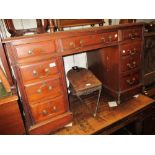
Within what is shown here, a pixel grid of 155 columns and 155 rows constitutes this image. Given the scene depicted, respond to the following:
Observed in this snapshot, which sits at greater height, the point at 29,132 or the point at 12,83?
the point at 12,83

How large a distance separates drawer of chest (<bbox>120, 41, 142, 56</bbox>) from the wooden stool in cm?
51

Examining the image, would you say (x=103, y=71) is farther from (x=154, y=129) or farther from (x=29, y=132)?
(x=29, y=132)

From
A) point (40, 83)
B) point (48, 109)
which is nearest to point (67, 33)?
point (40, 83)

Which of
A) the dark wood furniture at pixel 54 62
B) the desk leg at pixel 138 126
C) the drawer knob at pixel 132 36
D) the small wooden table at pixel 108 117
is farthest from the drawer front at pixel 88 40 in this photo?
the desk leg at pixel 138 126

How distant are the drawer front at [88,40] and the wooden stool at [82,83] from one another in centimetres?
47

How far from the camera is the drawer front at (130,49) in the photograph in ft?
6.08

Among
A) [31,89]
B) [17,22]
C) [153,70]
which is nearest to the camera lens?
[31,89]

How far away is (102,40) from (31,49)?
2.69 ft

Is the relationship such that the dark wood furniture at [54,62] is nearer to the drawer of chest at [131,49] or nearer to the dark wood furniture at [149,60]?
the drawer of chest at [131,49]

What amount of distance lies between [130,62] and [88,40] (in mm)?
747

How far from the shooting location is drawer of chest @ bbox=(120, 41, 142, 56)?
1854mm

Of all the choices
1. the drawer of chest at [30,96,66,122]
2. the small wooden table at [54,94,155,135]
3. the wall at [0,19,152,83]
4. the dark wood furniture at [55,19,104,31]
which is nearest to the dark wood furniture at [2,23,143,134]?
the drawer of chest at [30,96,66,122]

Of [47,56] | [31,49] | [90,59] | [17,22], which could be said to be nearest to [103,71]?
[90,59]

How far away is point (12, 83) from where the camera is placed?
1349 millimetres
